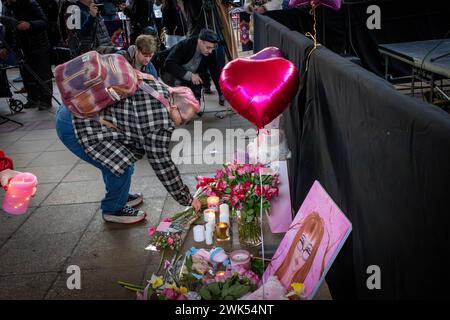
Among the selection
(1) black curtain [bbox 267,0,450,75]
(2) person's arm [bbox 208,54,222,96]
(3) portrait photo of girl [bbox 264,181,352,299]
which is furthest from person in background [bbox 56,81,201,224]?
(1) black curtain [bbox 267,0,450,75]

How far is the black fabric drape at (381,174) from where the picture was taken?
129 cm

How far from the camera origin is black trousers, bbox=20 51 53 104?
7.91 metres

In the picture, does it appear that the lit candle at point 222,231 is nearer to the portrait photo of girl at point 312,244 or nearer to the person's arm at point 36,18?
the portrait photo of girl at point 312,244

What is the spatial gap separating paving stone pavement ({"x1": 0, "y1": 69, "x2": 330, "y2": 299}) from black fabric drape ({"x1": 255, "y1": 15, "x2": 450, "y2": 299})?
2.59ft

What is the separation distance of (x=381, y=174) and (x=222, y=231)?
6.02ft

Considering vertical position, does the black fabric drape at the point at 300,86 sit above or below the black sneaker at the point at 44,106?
above

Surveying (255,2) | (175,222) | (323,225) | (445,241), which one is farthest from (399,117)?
(255,2)

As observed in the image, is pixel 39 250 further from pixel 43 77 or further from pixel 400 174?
pixel 43 77

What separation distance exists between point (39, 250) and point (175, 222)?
3.84 feet

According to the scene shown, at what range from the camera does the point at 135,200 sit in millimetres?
4148

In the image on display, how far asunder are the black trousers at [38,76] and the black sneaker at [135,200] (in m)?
4.50

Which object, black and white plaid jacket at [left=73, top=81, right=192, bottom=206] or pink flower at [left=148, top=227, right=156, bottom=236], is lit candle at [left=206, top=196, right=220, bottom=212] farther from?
pink flower at [left=148, top=227, right=156, bottom=236]

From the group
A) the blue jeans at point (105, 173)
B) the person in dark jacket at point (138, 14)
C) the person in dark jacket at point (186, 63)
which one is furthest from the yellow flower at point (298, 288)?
the person in dark jacket at point (138, 14)

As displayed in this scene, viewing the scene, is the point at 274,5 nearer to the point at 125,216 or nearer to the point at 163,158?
the point at 125,216
